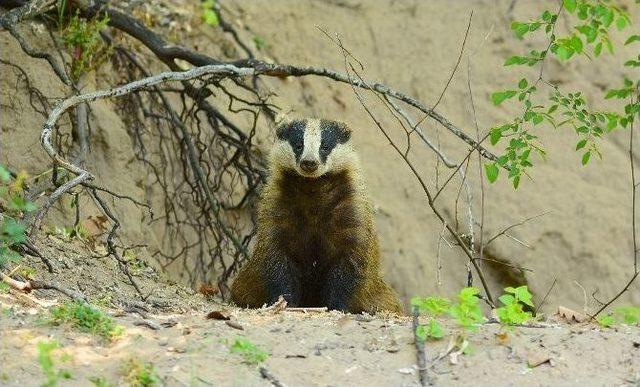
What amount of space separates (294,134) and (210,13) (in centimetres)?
261

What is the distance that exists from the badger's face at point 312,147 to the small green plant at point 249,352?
2303 mm

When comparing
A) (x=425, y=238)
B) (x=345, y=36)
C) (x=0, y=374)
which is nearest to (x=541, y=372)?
(x=0, y=374)

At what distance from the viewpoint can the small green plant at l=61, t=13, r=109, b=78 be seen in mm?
6777

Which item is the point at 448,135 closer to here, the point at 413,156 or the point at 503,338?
the point at 413,156

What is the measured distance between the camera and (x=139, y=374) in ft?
11.6

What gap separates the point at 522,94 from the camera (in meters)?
5.37

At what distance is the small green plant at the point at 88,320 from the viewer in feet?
12.9

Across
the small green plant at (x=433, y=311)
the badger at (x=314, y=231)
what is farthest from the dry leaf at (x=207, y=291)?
the small green plant at (x=433, y=311)

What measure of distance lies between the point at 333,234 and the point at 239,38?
312 centimetres

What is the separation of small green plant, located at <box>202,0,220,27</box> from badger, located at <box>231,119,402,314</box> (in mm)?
2461

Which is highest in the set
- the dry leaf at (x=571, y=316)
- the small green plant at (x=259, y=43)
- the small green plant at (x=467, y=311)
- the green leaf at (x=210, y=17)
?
the green leaf at (x=210, y=17)

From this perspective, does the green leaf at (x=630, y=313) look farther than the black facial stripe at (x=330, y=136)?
No

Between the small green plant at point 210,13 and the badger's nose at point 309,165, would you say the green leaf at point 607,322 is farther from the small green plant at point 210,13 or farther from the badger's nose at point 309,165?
the small green plant at point 210,13

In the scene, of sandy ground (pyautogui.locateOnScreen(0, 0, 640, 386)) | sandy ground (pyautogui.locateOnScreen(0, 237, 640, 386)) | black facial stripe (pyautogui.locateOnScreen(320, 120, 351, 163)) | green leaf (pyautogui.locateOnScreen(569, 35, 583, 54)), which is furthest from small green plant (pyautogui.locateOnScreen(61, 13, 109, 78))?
green leaf (pyautogui.locateOnScreen(569, 35, 583, 54))
